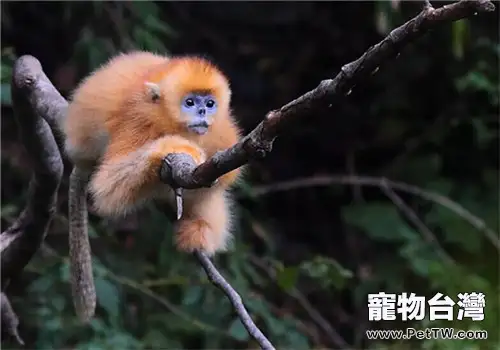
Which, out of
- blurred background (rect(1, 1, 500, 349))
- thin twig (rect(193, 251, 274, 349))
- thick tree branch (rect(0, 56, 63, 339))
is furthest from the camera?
blurred background (rect(1, 1, 500, 349))

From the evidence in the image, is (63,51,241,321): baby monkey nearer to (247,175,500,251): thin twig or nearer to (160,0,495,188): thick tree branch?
(160,0,495,188): thick tree branch

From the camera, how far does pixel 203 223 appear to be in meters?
2.28

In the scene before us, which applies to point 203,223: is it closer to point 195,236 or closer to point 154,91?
point 195,236

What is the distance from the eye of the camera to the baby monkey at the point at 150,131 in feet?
6.69

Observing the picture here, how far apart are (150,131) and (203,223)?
28 cm

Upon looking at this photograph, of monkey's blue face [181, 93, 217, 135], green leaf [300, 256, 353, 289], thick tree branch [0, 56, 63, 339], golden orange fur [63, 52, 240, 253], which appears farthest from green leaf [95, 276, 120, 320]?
monkey's blue face [181, 93, 217, 135]

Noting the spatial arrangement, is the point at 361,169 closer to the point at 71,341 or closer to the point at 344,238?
the point at 344,238

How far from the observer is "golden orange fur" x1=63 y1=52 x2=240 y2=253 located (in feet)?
6.68

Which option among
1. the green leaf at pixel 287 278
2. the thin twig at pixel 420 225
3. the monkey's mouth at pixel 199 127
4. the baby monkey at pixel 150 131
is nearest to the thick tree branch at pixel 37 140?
the baby monkey at pixel 150 131

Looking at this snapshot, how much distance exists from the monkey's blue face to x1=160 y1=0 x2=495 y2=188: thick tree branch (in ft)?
2.19

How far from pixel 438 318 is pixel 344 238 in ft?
5.71

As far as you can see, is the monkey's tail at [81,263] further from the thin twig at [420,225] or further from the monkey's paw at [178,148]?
the thin twig at [420,225]

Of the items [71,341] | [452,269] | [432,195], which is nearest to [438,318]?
[452,269]

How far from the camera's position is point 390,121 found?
4.30 metres
